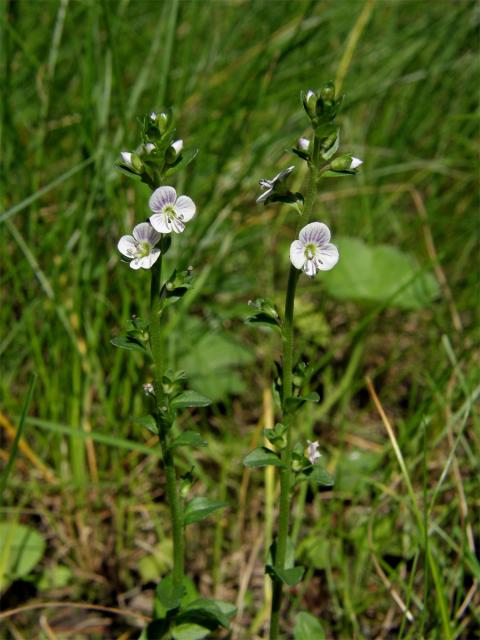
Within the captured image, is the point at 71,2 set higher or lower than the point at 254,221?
higher

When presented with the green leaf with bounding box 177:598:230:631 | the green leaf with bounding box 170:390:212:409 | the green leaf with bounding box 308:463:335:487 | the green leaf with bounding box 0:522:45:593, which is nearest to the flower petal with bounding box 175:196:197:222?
the green leaf with bounding box 170:390:212:409

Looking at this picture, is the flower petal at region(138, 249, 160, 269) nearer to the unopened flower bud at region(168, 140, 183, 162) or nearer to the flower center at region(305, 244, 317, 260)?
the unopened flower bud at region(168, 140, 183, 162)

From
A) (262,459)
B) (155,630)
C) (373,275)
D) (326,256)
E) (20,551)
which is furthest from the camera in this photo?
(373,275)

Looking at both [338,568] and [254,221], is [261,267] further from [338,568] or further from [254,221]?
[338,568]

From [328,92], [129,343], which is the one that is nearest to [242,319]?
[129,343]

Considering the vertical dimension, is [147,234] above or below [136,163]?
below

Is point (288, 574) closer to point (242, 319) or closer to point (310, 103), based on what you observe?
point (310, 103)

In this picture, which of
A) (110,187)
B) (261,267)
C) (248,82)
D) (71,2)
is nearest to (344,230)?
(261,267)
